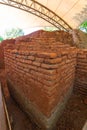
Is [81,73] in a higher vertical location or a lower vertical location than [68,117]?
higher

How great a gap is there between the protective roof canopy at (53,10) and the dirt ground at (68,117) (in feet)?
21.2

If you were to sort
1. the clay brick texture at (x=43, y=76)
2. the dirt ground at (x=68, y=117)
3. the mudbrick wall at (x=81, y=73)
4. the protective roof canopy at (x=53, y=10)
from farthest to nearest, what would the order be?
the protective roof canopy at (x=53, y=10), the mudbrick wall at (x=81, y=73), the dirt ground at (x=68, y=117), the clay brick texture at (x=43, y=76)

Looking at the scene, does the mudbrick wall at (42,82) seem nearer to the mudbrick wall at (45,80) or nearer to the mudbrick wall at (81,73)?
the mudbrick wall at (45,80)

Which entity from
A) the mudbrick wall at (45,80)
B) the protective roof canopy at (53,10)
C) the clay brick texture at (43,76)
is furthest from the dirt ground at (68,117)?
the protective roof canopy at (53,10)

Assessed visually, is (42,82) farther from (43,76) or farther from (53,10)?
(53,10)

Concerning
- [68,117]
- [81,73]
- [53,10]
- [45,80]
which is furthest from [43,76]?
[53,10]

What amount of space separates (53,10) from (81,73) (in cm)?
876

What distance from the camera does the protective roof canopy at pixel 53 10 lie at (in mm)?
8579

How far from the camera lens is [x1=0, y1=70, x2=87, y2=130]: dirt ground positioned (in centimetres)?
238

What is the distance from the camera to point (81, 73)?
3.12 m

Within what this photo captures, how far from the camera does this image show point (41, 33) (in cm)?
403

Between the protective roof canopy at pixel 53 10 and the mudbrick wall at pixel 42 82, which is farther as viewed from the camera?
the protective roof canopy at pixel 53 10

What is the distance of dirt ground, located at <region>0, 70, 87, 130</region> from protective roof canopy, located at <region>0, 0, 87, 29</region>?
6.45m

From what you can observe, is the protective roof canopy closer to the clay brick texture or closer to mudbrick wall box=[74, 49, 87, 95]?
mudbrick wall box=[74, 49, 87, 95]
